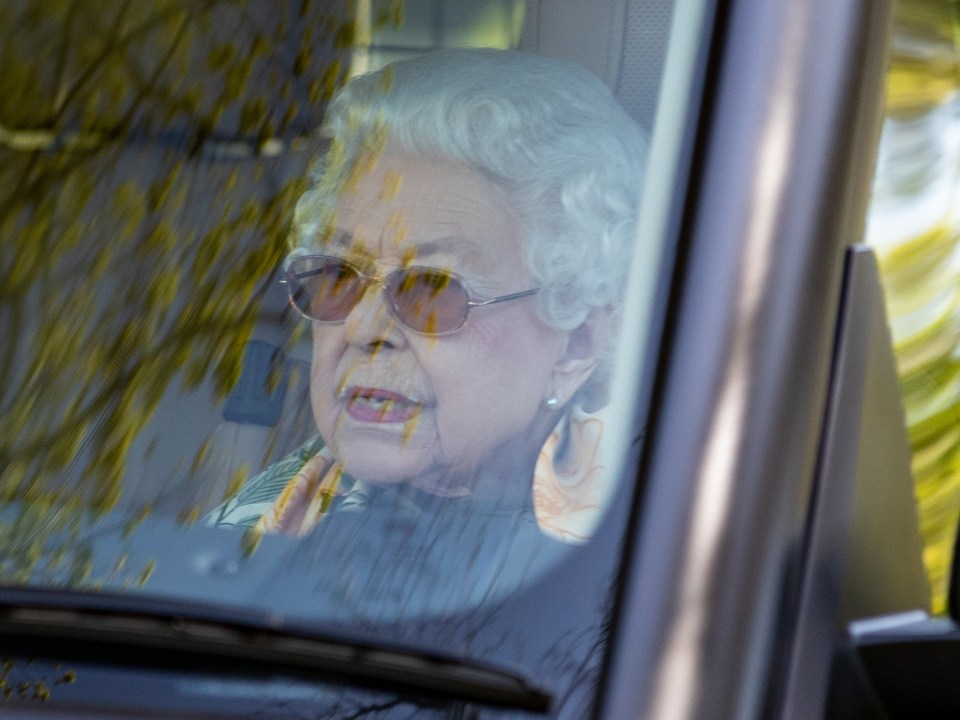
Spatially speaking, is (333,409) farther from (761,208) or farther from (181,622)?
(761,208)

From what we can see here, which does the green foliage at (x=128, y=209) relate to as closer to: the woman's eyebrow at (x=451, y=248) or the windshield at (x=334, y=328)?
the windshield at (x=334, y=328)

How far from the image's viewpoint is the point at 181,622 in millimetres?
1290

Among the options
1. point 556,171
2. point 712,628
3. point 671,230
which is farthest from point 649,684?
point 556,171

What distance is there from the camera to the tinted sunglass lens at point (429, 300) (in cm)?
142

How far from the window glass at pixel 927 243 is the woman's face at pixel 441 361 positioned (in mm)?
322

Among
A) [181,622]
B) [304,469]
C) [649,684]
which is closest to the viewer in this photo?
[649,684]

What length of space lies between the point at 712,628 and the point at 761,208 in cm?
35

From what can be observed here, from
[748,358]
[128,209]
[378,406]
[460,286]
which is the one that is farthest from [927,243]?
[128,209]

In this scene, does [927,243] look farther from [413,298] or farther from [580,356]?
[413,298]

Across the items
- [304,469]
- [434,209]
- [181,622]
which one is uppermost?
[434,209]

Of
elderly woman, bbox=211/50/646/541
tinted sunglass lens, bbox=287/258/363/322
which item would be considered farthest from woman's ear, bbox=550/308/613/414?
tinted sunglass lens, bbox=287/258/363/322

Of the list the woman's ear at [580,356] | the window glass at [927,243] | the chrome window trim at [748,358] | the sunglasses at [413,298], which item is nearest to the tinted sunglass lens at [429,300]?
the sunglasses at [413,298]

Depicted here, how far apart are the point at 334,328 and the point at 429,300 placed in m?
0.10

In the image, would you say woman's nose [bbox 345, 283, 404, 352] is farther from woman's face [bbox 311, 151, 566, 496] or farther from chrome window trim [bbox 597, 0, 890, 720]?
chrome window trim [bbox 597, 0, 890, 720]
